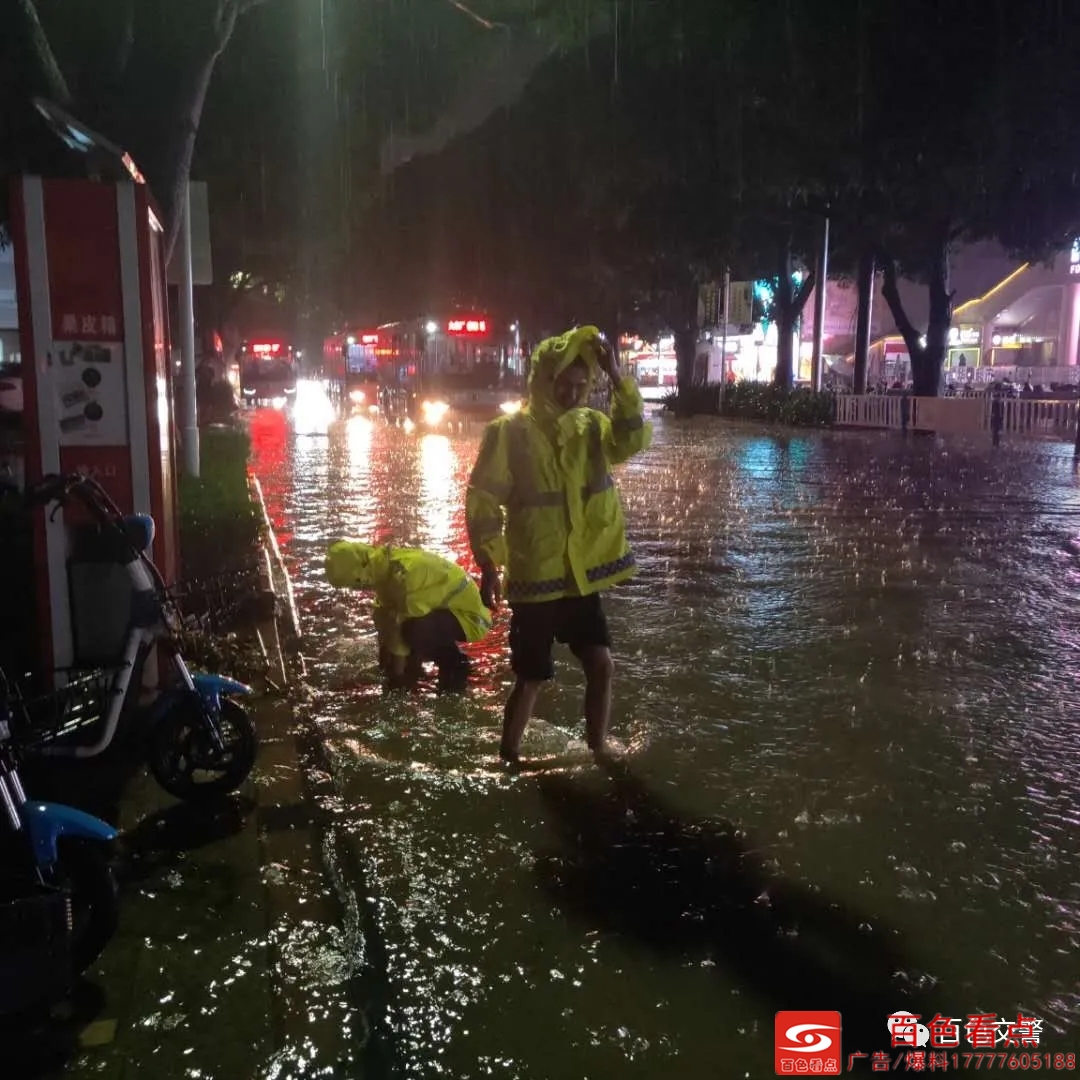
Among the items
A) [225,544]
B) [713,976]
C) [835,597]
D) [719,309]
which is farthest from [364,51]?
[719,309]

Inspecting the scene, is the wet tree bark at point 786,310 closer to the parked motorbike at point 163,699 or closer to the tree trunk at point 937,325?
the tree trunk at point 937,325

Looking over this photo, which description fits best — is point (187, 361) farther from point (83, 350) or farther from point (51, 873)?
point (51, 873)

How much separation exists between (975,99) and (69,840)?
15.4 meters

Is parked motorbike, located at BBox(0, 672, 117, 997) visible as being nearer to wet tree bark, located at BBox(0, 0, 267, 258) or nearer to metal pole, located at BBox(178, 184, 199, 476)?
wet tree bark, located at BBox(0, 0, 267, 258)

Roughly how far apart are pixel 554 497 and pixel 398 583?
1883 millimetres

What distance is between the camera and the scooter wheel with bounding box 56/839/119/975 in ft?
10.8

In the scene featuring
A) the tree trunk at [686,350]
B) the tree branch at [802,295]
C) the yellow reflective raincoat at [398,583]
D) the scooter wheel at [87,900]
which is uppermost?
the tree branch at [802,295]

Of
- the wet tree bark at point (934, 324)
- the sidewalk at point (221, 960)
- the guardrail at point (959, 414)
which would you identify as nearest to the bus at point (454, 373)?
the guardrail at point (959, 414)

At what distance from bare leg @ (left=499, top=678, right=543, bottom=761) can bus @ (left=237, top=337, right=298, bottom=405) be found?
56086 millimetres

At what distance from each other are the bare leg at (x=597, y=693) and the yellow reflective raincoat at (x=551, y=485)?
343mm

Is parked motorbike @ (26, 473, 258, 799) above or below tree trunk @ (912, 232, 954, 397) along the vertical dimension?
below

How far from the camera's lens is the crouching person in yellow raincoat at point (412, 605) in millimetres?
6336

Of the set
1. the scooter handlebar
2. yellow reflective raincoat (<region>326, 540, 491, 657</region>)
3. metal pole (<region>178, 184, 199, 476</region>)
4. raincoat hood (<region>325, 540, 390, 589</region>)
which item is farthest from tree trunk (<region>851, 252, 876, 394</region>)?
the scooter handlebar

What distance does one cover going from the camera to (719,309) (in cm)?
3853
